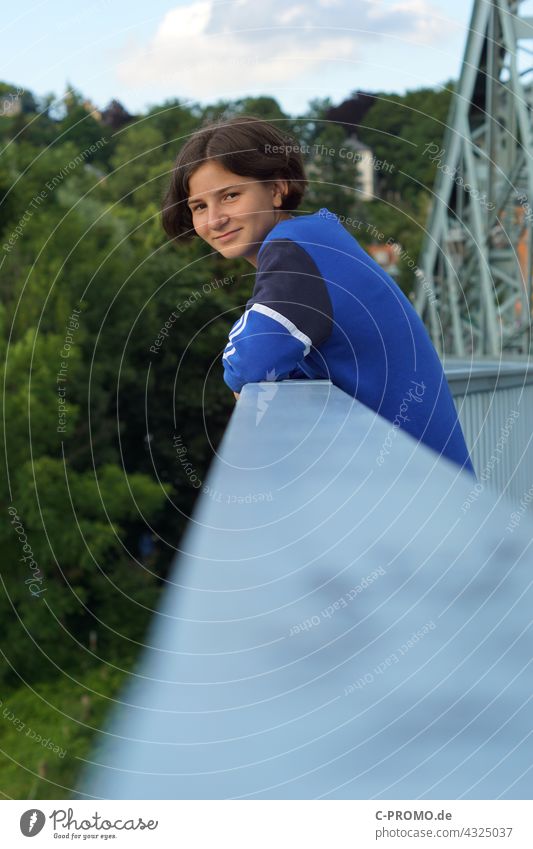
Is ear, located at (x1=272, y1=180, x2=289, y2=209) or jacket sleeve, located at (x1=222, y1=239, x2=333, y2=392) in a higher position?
ear, located at (x1=272, y1=180, x2=289, y2=209)

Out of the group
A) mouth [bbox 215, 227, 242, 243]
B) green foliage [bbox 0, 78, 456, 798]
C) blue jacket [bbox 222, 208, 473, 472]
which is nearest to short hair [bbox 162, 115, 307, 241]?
mouth [bbox 215, 227, 242, 243]

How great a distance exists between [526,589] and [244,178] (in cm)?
148

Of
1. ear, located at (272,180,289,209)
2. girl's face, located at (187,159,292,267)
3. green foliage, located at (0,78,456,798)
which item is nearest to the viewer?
girl's face, located at (187,159,292,267)

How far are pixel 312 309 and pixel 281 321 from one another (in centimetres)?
6

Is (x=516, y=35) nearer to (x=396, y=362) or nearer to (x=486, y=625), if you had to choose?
(x=396, y=362)

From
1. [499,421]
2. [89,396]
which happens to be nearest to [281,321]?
[499,421]

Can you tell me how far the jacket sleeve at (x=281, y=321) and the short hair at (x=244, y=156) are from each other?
0.43m

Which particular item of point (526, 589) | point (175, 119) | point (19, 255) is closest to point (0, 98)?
point (19, 255)

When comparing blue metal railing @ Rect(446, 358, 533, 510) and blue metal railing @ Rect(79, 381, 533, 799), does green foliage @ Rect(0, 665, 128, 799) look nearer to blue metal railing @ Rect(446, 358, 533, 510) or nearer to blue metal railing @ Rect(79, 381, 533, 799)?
blue metal railing @ Rect(446, 358, 533, 510)

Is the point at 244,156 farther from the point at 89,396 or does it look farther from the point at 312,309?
the point at 89,396

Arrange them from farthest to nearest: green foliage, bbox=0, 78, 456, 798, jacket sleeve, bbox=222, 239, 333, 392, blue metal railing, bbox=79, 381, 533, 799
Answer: green foliage, bbox=0, 78, 456, 798 → jacket sleeve, bbox=222, 239, 333, 392 → blue metal railing, bbox=79, 381, 533, 799

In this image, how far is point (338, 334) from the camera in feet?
6.43

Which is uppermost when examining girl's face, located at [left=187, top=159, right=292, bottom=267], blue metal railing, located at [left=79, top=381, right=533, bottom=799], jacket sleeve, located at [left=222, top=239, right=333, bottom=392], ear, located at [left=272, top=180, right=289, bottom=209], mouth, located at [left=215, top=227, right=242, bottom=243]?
ear, located at [left=272, top=180, right=289, bottom=209]

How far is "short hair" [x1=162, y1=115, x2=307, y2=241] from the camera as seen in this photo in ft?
7.54
